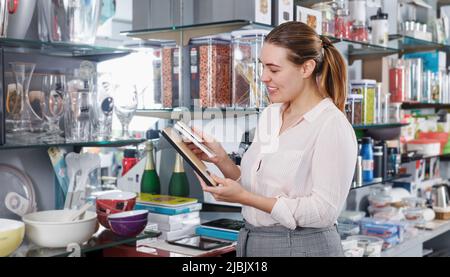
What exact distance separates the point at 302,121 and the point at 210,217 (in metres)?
0.88

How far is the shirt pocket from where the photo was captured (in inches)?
70.7

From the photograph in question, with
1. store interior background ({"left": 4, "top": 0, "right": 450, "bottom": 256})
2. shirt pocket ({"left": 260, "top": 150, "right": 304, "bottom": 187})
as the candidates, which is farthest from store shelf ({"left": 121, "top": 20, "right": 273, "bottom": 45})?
shirt pocket ({"left": 260, "top": 150, "right": 304, "bottom": 187})

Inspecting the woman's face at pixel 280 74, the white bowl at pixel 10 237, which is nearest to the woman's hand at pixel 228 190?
the woman's face at pixel 280 74

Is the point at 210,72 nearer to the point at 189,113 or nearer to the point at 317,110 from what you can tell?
the point at 189,113

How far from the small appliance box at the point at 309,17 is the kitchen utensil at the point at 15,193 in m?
1.40

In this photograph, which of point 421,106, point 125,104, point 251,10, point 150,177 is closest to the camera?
point 125,104

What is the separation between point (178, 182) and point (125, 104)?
1.91ft

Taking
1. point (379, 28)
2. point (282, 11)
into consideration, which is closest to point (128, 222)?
point (282, 11)

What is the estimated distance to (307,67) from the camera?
1848mm

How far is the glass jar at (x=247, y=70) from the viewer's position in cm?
238

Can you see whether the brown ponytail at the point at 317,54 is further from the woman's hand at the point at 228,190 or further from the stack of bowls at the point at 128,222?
the stack of bowls at the point at 128,222

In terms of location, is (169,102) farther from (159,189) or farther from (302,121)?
(302,121)

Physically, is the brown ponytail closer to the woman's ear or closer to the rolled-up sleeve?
the woman's ear

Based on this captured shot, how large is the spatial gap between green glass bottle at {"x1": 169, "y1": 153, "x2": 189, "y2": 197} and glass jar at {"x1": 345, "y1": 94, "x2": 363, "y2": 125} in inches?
38.7
